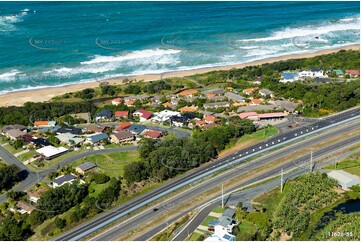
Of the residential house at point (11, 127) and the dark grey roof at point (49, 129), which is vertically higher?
the residential house at point (11, 127)

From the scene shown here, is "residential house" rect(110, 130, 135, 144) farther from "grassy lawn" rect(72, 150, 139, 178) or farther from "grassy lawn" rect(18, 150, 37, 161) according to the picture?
"grassy lawn" rect(18, 150, 37, 161)

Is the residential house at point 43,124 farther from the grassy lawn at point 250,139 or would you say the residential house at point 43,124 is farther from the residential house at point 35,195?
the grassy lawn at point 250,139

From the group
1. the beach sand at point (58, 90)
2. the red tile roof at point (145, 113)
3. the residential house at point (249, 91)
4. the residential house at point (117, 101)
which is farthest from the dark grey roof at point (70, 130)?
the residential house at point (249, 91)

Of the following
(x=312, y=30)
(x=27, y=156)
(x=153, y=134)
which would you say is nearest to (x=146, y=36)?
(x=312, y=30)

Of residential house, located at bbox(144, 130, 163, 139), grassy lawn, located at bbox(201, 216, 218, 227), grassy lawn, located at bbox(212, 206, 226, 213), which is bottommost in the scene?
grassy lawn, located at bbox(201, 216, 218, 227)

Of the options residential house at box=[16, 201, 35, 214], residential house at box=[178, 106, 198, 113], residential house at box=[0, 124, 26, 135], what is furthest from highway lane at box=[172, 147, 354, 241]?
residential house at box=[0, 124, 26, 135]

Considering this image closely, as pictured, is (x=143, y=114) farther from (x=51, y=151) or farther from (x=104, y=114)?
(x=51, y=151)
